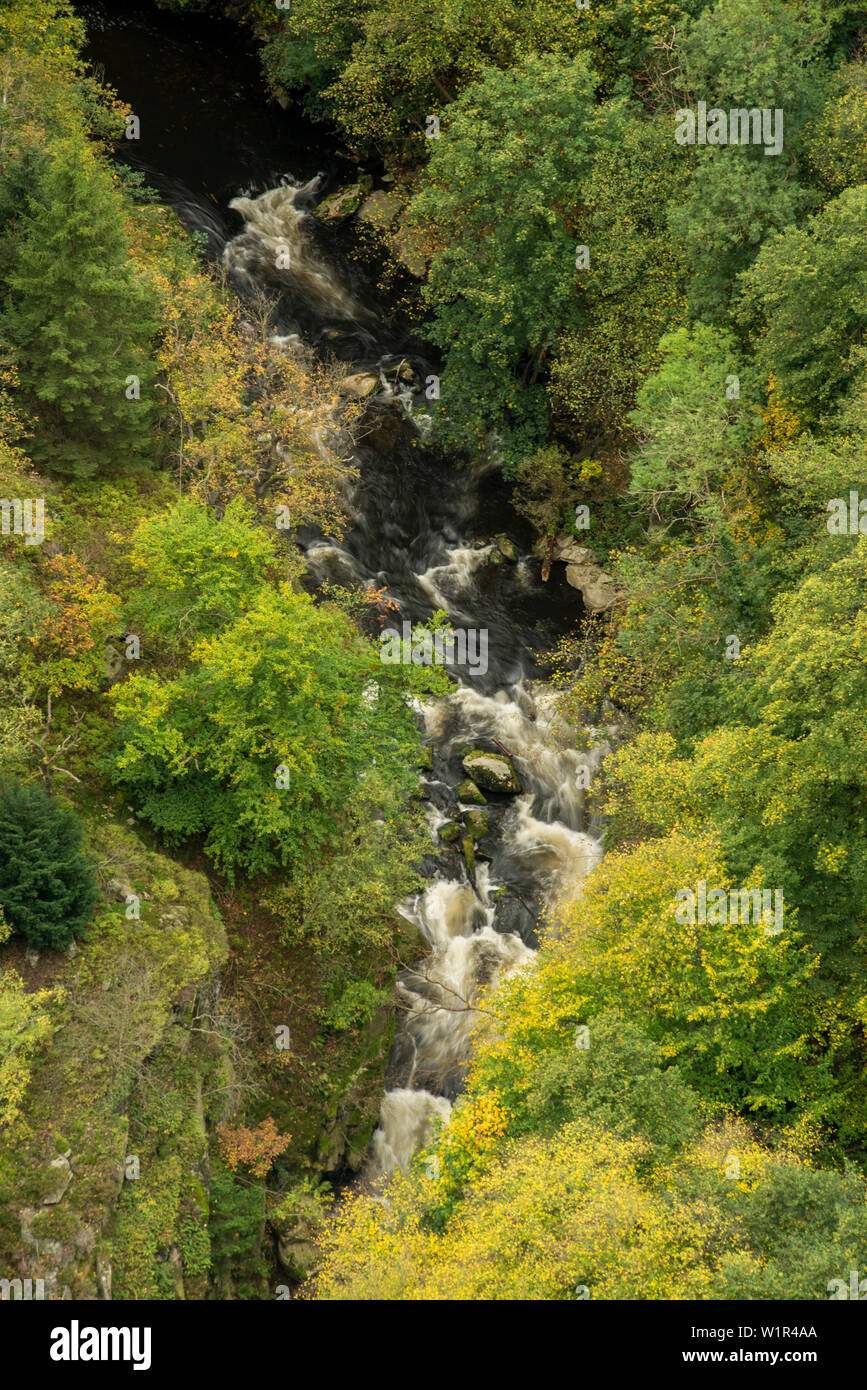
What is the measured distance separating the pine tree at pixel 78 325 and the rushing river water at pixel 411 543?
8.55 metres

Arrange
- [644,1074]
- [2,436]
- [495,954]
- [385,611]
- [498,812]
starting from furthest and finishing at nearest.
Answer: [385,611] < [498,812] < [495,954] < [2,436] < [644,1074]

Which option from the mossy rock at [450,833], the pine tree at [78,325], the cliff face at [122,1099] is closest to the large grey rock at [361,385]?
the pine tree at [78,325]

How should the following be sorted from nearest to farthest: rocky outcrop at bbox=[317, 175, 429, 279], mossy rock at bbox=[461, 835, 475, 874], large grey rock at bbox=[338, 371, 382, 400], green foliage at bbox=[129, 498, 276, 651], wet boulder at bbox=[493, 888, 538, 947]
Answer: green foliage at bbox=[129, 498, 276, 651], wet boulder at bbox=[493, 888, 538, 947], mossy rock at bbox=[461, 835, 475, 874], large grey rock at bbox=[338, 371, 382, 400], rocky outcrop at bbox=[317, 175, 429, 279]

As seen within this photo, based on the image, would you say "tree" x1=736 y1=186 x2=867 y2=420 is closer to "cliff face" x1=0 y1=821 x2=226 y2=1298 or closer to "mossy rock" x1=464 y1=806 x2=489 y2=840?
"mossy rock" x1=464 y1=806 x2=489 y2=840

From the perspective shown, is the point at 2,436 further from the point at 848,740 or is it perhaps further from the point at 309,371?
the point at 848,740

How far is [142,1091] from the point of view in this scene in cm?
2355

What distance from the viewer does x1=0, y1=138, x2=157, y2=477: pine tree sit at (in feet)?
98.5

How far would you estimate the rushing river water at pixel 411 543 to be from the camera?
1281 inches

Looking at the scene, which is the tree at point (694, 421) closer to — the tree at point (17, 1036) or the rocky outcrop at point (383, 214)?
the rocky outcrop at point (383, 214)

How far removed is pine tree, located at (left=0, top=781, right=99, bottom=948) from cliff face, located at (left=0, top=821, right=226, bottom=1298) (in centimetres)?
85

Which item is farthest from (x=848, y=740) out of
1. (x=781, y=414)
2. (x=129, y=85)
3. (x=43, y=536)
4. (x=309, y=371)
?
(x=129, y=85)

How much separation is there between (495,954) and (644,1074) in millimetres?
10466

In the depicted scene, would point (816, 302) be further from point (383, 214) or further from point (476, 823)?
point (383, 214)

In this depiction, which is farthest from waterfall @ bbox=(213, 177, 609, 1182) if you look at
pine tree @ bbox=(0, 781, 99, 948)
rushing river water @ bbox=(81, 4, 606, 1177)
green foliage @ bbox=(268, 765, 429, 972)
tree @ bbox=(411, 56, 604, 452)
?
pine tree @ bbox=(0, 781, 99, 948)
